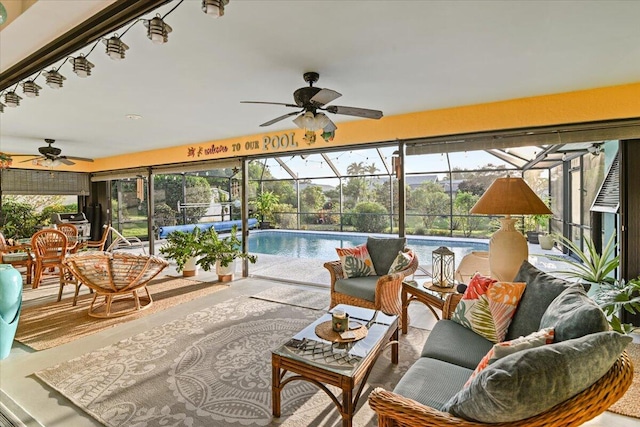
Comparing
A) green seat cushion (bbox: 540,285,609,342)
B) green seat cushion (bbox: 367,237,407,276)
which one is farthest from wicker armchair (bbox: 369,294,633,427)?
green seat cushion (bbox: 367,237,407,276)

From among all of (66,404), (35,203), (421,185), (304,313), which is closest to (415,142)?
(304,313)

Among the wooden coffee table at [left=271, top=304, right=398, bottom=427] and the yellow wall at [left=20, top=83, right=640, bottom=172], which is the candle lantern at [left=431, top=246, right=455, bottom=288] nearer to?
the wooden coffee table at [left=271, top=304, right=398, bottom=427]

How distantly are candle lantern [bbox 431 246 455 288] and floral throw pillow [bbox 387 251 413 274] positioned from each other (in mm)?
275

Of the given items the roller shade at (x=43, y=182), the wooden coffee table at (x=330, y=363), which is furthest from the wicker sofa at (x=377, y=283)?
the roller shade at (x=43, y=182)

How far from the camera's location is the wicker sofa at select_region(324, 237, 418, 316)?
297 centimetres

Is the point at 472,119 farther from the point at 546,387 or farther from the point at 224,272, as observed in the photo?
the point at 224,272

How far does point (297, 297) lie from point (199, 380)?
2064 mm

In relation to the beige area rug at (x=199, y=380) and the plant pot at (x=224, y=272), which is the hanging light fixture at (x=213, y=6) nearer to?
the beige area rug at (x=199, y=380)

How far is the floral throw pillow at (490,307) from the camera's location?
1.85 meters

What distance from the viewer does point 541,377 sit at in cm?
92

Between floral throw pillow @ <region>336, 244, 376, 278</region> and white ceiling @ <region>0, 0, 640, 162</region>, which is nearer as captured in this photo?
white ceiling @ <region>0, 0, 640, 162</region>

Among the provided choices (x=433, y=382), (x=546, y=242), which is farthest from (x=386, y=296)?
(x=546, y=242)

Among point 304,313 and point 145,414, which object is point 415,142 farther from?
point 145,414

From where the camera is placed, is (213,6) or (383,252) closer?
(213,6)
